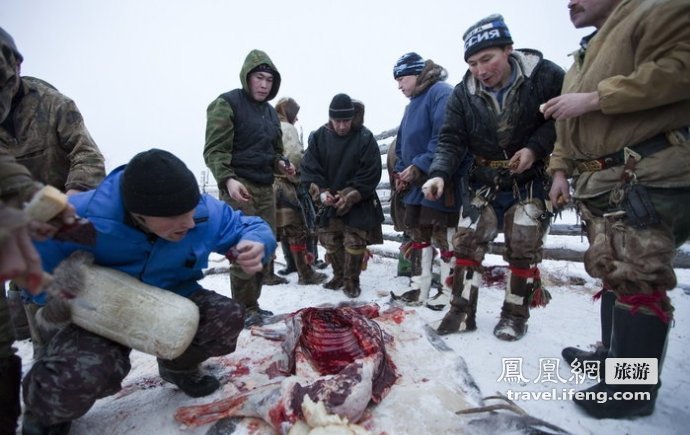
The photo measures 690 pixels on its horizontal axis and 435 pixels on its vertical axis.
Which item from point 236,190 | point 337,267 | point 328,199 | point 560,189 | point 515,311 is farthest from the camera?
→ point 337,267

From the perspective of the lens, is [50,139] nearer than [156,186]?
No

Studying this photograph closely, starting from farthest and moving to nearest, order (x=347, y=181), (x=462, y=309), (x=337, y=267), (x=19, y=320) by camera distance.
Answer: (x=337, y=267)
(x=347, y=181)
(x=19, y=320)
(x=462, y=309)

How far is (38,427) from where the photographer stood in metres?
1.60

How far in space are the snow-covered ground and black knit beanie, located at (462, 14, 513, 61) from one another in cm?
191

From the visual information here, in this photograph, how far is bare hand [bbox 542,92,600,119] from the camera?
173 centimetres

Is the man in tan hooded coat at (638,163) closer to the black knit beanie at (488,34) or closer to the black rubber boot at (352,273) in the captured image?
the black knit beanie at (488,34)

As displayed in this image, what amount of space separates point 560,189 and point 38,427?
2.89 m

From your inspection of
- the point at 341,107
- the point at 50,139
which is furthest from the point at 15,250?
the point at 341,107

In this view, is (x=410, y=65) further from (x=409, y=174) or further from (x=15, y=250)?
(x=15, y=250)

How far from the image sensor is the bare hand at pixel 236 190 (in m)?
3.03

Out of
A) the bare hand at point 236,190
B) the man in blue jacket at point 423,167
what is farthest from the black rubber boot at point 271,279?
the man in blue jacket at point 423,167

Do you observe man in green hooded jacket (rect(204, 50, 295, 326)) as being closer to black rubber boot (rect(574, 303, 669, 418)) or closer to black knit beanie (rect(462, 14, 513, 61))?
black knit beanie (rect(462, 14, 513, 61))

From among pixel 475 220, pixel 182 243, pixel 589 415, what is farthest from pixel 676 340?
pixel 182 243

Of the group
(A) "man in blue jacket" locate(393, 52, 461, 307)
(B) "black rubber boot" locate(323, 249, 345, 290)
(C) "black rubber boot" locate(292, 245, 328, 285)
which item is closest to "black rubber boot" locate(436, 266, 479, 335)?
(A) "man in blue jacket" locate(393, 52, 461, 307)
